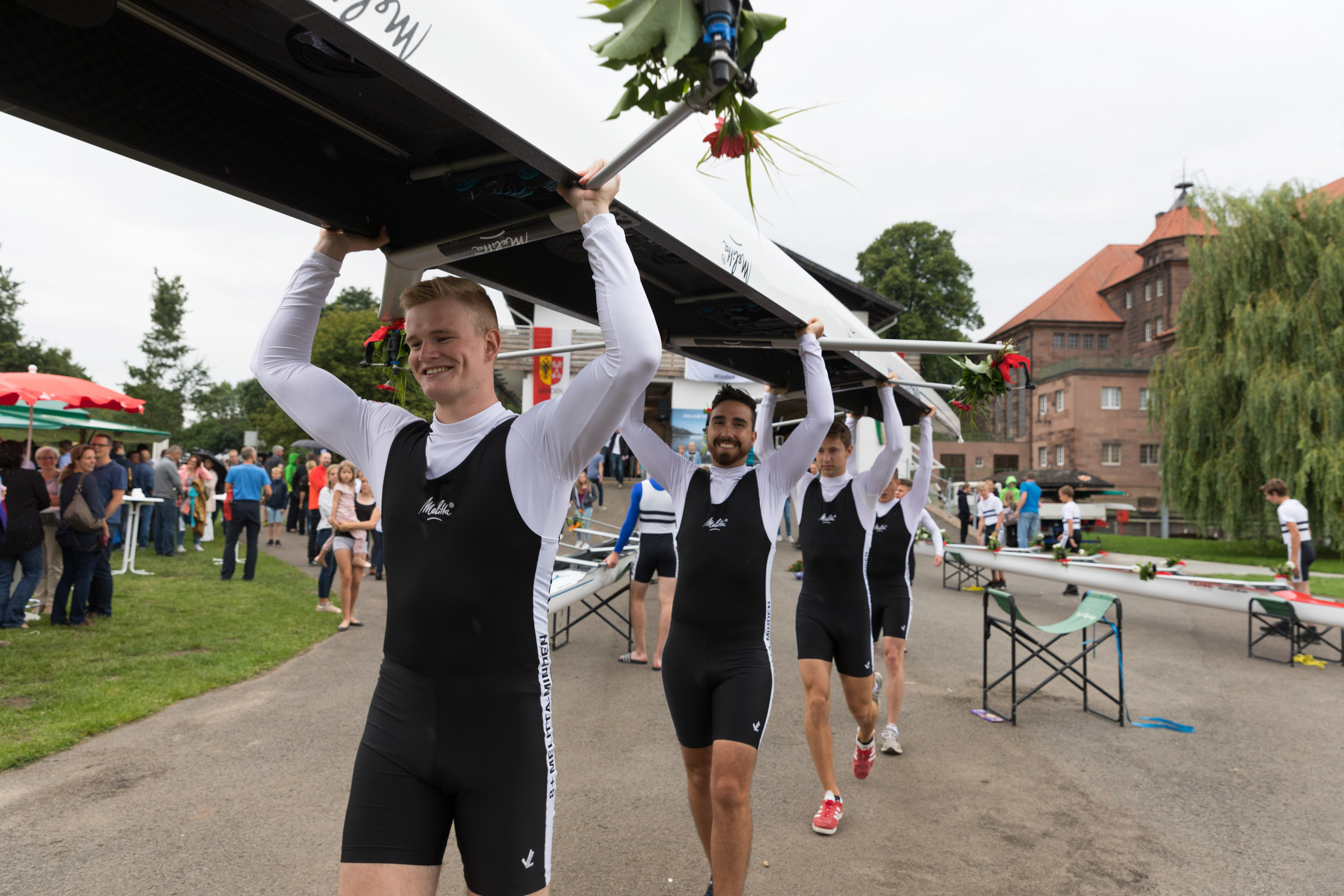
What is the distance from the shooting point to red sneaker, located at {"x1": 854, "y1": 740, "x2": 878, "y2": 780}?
547cm

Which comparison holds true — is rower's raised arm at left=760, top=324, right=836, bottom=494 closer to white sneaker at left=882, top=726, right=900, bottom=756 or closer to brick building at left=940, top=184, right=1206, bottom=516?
white sneaker at left=882, top=726, right=900, bottom=756

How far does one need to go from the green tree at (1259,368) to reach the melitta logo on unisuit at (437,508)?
24.6 metres

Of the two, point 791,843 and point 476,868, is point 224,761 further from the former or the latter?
point 476,868

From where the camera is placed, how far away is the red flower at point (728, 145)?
1897 millimetres

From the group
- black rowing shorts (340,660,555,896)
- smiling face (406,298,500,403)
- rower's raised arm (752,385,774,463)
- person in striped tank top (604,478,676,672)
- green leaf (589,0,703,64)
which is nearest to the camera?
green leaf (589,0,703,64)

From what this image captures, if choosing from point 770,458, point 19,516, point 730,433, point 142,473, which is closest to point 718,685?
point 770,458

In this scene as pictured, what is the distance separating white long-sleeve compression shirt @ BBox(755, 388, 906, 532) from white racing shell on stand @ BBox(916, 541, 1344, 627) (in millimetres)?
7392

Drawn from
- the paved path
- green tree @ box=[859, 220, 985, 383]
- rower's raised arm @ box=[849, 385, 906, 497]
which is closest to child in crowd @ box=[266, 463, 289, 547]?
the paved path

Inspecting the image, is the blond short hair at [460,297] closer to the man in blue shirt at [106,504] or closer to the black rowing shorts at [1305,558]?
the man in blue shirt at [106,504]

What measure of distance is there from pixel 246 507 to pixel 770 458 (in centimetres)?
1204

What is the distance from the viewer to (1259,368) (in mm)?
22266

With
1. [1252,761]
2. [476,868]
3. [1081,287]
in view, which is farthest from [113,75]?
[1081,287]

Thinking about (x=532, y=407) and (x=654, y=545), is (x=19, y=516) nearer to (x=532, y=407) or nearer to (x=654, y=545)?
(x=654, y=545)

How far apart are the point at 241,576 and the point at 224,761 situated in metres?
9.91
